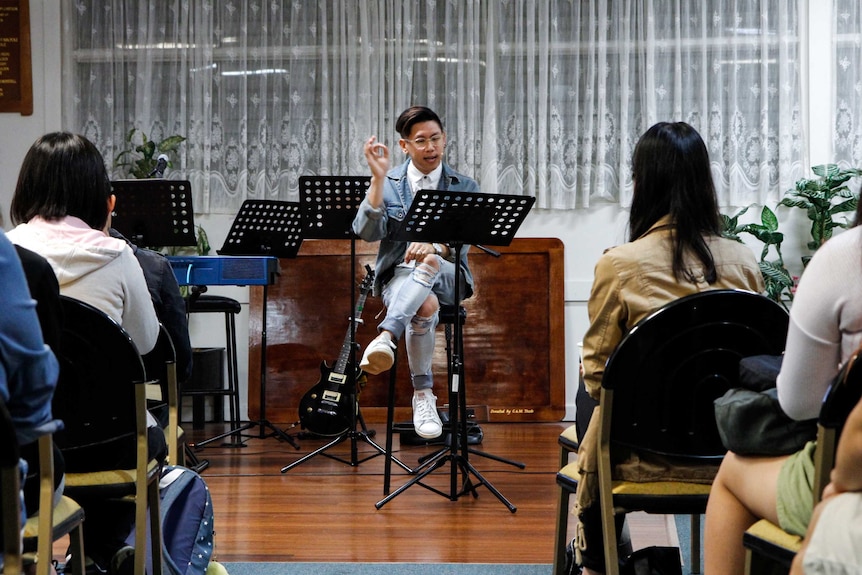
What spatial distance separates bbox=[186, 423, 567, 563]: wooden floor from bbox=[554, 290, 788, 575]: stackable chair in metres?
1.03

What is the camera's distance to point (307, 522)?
3395mm

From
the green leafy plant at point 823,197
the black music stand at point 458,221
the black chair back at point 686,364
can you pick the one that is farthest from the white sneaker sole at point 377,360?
the green leafy plant at point 823,197

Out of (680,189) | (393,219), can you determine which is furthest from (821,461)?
(393,219)

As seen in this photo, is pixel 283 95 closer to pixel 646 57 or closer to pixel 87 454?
pixel 646 57

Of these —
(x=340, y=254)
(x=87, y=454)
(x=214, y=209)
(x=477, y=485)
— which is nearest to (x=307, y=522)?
(x=477, y=485)

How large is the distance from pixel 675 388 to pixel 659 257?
29 cm

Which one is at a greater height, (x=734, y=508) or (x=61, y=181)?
(x=61, y=181)

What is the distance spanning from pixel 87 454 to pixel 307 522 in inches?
54.0

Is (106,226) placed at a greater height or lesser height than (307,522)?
greater

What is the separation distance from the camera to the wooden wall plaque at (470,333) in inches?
225

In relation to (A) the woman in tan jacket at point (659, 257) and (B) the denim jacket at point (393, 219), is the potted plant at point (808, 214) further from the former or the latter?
(A) the woman in tan jacket at point (659, 257)

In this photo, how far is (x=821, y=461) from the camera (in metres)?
1.42

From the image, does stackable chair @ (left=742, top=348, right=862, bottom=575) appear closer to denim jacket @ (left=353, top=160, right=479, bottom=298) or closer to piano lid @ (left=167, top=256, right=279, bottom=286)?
denim jacket @ (left=353, top=160, right=479, bottom=298)

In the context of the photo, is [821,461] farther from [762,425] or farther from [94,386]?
[94,386]
